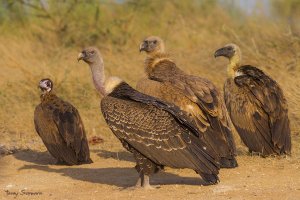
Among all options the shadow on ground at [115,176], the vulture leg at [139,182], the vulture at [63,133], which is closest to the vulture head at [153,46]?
the vulture at [63,133]

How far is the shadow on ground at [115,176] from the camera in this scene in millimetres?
8953

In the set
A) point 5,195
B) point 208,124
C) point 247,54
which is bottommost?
point 5,195

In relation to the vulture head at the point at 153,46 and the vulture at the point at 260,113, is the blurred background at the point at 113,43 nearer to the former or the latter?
the vulture at the point at 260,113

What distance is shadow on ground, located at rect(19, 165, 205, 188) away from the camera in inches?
352

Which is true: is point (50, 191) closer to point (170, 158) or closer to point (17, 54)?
point (170, 158)

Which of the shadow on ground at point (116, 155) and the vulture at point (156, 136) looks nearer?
the vulture at point (156, 136)

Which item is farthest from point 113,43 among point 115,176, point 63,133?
point 115,176

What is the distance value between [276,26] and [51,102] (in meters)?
6.75

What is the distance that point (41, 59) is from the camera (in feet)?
57.9

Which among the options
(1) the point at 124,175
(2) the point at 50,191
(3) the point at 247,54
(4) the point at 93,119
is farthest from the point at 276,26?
(2) the point at 50,191

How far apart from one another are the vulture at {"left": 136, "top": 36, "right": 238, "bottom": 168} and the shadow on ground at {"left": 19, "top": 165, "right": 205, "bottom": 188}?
1.53 feet

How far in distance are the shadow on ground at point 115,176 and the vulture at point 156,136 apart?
0.54m
